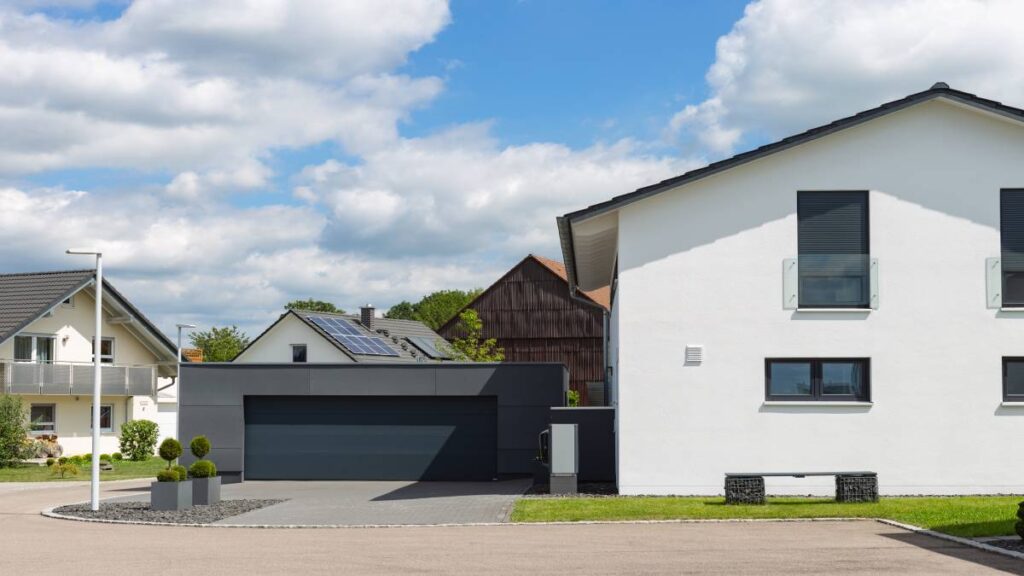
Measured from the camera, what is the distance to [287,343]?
53688 millimetres

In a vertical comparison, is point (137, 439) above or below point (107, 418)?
below

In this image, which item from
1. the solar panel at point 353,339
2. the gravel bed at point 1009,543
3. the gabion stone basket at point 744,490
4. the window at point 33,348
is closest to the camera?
the gravel bed at point 1009,543

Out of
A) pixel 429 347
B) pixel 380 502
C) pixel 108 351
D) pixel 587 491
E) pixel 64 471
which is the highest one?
pixel 429 347

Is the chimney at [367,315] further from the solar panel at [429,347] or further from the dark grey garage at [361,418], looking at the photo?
the dark grey garage at [361,418]

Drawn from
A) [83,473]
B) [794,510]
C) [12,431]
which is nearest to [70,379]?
[12,431]

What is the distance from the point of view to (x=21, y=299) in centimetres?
4184

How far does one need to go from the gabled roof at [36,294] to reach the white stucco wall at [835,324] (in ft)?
87.9

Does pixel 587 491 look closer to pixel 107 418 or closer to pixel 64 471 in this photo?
pixel 64 471

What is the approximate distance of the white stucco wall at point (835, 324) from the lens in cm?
2017

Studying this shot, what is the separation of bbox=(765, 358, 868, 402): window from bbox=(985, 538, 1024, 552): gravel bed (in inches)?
252

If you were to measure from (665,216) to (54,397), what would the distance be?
2920cm

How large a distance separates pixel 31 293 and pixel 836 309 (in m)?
31.4

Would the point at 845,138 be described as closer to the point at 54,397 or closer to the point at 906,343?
the point at 906,343

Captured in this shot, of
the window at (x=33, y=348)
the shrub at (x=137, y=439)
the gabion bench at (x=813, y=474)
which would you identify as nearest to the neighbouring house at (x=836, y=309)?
the gabion bench at (x=813, y=474)
